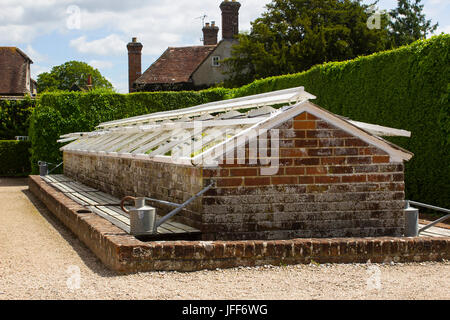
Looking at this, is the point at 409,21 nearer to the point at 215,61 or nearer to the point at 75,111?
the point at 215,61

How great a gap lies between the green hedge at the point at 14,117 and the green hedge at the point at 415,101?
16.1m

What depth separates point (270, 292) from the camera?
5.04 metres

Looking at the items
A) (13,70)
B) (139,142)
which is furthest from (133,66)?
(139,142)

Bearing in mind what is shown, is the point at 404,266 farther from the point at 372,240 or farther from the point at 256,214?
the point at 256,214

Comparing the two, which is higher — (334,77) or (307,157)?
(334,77)

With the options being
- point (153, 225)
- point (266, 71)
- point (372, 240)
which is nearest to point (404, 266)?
point (372, 240)

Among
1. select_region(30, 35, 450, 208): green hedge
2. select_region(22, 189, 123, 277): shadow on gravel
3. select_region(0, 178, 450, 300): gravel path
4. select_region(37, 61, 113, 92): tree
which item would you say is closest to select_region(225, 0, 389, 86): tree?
select_region(30, 35, 450, 208): green hedge

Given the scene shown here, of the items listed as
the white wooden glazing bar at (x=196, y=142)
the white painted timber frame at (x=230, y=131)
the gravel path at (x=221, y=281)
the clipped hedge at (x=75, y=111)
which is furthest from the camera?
the clipped hedge at (x=75, y=111)

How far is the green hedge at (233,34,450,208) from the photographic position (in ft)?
34.2

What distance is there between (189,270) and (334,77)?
921 centimetres

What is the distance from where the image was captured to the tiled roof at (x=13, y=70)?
121ft

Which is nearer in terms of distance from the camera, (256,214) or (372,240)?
(372,240)

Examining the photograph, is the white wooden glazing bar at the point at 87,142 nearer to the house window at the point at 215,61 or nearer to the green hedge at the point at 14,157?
the green hedge at the point at 14,157

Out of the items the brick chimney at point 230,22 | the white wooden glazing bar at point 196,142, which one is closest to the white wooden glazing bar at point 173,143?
the white wooden glazing bar at point 196,142
